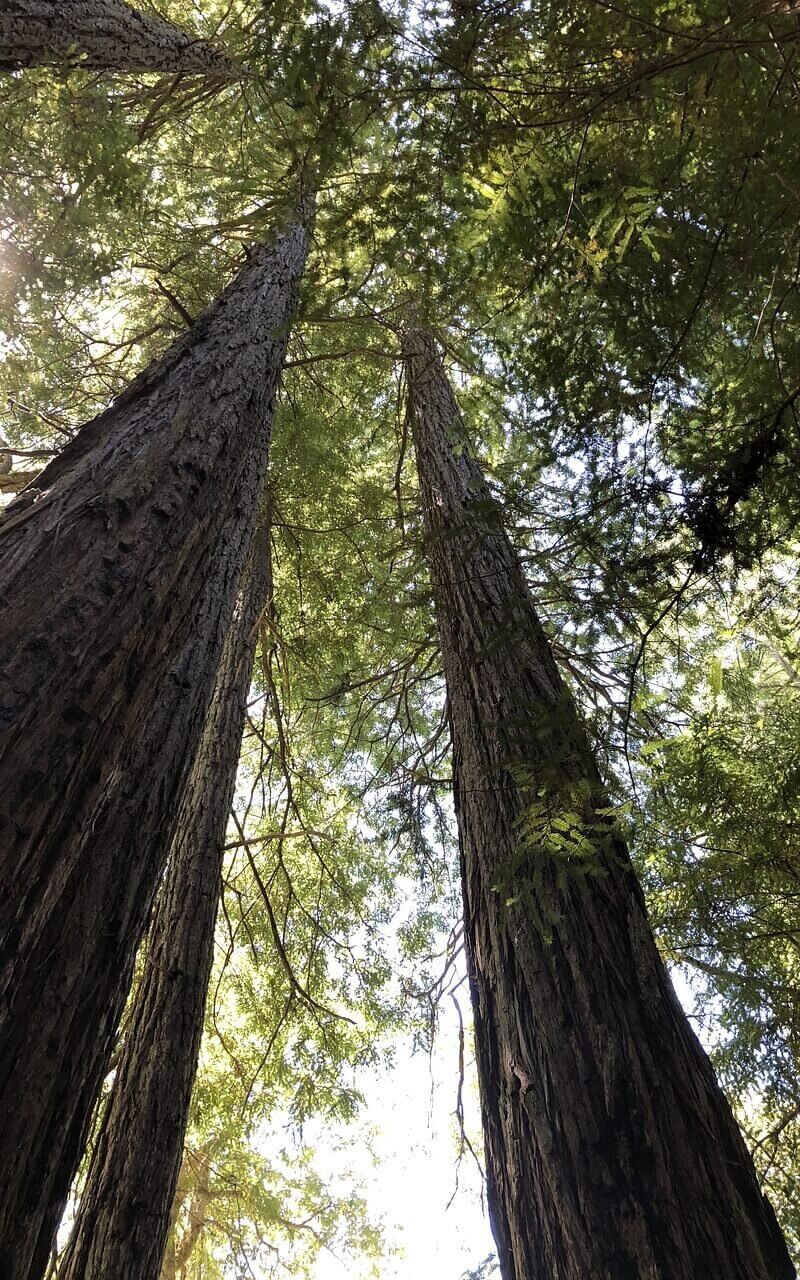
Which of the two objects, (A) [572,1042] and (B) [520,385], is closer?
(A) [572,1042]

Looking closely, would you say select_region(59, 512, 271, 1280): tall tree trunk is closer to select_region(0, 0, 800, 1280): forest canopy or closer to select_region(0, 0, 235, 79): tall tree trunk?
select_region(0, 0, 800, 1280): forest canopy

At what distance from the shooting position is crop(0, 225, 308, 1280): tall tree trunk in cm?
137

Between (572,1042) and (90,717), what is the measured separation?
160 cm

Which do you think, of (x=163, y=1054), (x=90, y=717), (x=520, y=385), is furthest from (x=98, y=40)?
(x=163, y=1054)

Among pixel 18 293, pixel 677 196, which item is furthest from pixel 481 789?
pixel 18 293

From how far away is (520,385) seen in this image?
309 centimetres

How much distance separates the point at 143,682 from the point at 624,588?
168cm

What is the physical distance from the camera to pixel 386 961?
6434mm

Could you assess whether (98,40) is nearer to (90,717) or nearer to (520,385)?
(520,385)

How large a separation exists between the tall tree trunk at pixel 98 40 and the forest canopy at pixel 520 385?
0.08 m

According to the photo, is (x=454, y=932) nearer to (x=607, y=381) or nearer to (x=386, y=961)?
(x=386, y=961)

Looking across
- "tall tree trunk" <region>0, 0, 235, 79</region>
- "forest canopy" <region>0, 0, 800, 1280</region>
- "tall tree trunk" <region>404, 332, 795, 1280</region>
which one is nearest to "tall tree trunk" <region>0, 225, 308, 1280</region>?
"forest canopy" <region>0, 0, 800, 1280</region>

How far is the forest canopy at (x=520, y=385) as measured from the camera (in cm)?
236

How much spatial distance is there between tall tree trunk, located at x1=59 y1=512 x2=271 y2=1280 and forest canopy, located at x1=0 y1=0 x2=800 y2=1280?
0.16m
